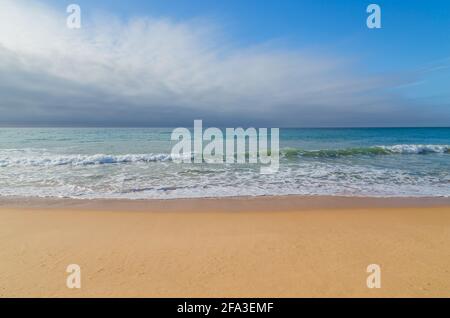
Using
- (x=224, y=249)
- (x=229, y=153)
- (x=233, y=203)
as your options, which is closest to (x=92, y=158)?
(x=229, y=153)

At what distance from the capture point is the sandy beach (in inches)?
111

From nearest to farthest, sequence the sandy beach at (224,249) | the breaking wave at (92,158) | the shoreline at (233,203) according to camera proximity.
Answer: the sandy beach at (224,249) < the shoreline at (233,203) < the breaking wave at (92,158)

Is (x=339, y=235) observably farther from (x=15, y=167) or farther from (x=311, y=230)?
(x=15, y=167)

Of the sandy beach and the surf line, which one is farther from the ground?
the surf line

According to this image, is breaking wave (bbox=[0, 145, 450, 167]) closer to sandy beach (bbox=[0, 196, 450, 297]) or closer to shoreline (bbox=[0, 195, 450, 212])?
shoreline (bbox=[0, 195, 450, 212])

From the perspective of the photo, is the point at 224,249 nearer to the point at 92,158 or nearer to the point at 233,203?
the point at 233,203

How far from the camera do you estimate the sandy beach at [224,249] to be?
2822 mm

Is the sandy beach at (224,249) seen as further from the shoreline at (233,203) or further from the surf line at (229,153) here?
→ the surf line at (229,153)

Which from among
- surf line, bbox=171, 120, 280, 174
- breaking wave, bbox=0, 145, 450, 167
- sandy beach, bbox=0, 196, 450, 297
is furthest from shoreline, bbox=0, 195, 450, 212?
breaking wave, bbox=0, 145, 450, 167

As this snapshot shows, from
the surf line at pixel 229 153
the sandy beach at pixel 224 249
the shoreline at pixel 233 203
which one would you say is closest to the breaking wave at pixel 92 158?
the surf line at pixel 229 153

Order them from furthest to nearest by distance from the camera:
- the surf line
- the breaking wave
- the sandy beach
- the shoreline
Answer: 1. the surf line
2. the breaking wave
3. the shoreline
4. the sandy beach

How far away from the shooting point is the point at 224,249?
3.71 meters

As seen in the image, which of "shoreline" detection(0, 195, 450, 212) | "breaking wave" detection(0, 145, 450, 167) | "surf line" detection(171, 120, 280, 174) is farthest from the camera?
"surf line" detection(171, 120, 280, 174)
